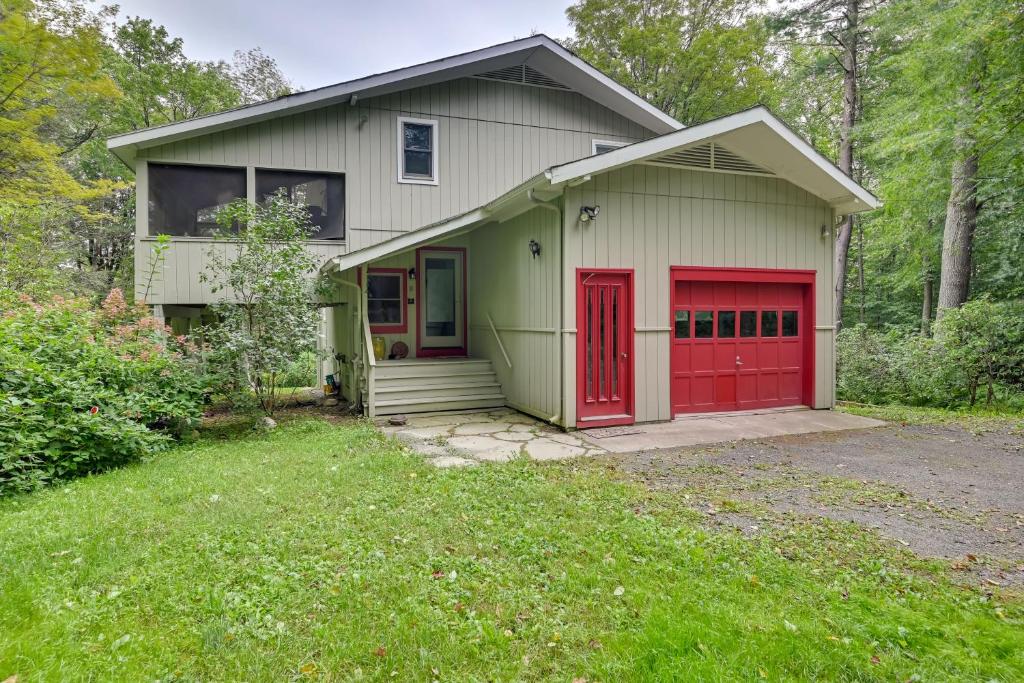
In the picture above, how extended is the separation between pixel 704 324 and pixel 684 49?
11752 mm

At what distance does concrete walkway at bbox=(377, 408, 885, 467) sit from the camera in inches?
236

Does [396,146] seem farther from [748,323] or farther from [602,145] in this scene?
[748,323]

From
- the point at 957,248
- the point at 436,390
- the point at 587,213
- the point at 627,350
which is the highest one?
the point at 957,248

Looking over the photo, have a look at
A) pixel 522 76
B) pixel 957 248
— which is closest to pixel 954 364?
pixel 957 248

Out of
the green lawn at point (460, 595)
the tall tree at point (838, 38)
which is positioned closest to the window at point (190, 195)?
the green lawn at point (460, 595)

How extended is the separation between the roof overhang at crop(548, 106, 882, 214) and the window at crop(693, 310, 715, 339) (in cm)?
236

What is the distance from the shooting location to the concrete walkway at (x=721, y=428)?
644 cm

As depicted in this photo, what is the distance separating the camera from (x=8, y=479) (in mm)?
4637

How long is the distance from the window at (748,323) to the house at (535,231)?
0.05 metres

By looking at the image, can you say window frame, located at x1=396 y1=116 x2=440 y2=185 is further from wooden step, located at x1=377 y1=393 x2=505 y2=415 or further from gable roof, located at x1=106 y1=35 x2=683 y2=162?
wooden step, located at x1=377 y1=393 x2=505 y2=415

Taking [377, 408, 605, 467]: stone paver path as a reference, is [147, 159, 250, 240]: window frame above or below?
above

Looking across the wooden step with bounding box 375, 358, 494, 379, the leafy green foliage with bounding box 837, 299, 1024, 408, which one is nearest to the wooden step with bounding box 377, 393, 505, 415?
the wooden step with bounding box 375, 358, 494, 379

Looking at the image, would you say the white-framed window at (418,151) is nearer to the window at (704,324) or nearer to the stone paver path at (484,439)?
the stone paver path at (484,439)

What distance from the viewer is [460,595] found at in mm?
2809
